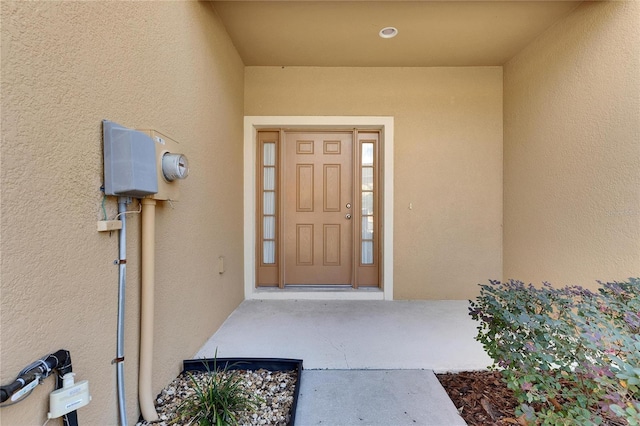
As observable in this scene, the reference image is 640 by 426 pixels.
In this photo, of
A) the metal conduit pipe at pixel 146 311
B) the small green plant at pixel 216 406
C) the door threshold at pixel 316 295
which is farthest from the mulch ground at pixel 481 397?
the metal conduit pipe at pixel 146 311

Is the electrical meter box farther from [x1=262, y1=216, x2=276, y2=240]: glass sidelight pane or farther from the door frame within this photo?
[x1=262, y1=216, x2=276, y2=240]: glass sidelight pane

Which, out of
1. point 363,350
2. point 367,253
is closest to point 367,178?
point 367,253

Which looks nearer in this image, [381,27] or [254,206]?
[381,27]

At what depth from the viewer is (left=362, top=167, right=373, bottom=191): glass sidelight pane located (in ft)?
12.1

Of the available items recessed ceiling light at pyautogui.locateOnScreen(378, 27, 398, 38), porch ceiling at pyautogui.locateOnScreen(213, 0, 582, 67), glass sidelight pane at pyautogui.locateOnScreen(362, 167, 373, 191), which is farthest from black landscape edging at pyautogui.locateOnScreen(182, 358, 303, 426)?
recessed ceiling light at pyautogui.locateOnScreen(378, 27, 398, 38)

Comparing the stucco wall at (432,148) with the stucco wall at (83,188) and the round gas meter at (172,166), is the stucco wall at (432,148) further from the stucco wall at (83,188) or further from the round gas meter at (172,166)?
the round gas meter at (172,166)

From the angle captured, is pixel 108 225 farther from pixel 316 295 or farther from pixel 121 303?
pixel 316 295

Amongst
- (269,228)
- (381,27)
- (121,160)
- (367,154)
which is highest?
(381,27)

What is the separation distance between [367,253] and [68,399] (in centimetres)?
314

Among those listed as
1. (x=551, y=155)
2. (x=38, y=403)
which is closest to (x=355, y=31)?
(x=551, y=155)

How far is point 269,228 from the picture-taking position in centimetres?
372

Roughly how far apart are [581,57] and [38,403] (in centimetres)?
401

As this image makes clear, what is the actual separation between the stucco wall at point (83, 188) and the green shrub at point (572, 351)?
180 centimetres

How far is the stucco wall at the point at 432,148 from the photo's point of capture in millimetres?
3439
